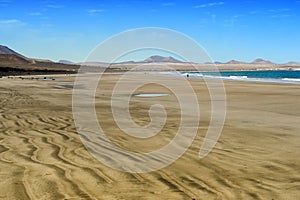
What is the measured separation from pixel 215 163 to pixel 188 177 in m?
1.07

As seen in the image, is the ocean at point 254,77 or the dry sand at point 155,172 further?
the ocean at point 254,77

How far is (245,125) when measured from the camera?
38.0ft

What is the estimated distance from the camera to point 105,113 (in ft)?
47.3

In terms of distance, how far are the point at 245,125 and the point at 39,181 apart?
763cm

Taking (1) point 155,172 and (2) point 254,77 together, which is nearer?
(1) point 155,172

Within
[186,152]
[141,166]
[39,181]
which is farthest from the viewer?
[186,152]

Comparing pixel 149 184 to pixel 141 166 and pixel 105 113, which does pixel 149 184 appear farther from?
pixel 105 113

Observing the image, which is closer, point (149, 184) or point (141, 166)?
point (149, 184)

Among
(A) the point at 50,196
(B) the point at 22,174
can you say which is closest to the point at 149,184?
(A) the point at 50,196

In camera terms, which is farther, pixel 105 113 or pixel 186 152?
pixel 105 113

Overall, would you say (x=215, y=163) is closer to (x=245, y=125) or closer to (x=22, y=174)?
(x=22, y=174)

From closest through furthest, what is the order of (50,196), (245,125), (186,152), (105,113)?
(50,196), (186,152), (245,125), (105,113)

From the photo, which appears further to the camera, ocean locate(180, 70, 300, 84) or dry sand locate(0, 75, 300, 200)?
ocean locate(180, 70, 300, 84)

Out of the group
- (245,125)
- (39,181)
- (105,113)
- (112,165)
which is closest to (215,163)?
(112,165)
